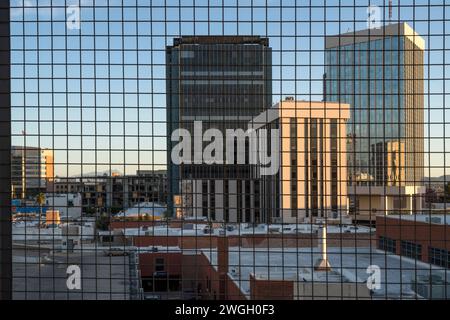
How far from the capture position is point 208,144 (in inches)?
848

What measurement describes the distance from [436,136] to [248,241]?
39.6 feet

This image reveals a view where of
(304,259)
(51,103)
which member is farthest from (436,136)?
(304,259)

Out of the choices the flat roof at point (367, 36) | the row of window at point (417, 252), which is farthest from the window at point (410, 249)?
the flat roof at point (367, 36)

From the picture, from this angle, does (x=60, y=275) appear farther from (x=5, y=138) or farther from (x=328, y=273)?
(x=5, y=138)

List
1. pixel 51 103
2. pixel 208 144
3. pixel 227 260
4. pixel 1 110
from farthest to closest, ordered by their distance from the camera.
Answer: pixel 208 144 < pixel 227 260 < pixel 51 103 < pixel 1 110

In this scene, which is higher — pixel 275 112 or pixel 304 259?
pixel 275 112

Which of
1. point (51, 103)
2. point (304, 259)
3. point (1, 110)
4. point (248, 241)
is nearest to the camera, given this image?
point (1, 110)

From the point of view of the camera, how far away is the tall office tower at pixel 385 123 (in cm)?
494

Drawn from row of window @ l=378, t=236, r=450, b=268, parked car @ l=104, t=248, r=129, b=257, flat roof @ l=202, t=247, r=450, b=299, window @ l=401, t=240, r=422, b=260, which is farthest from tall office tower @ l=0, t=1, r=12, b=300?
window @ l=401, t=240, r=422, b=260

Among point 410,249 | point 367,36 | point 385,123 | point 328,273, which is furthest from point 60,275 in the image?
point 367,36
